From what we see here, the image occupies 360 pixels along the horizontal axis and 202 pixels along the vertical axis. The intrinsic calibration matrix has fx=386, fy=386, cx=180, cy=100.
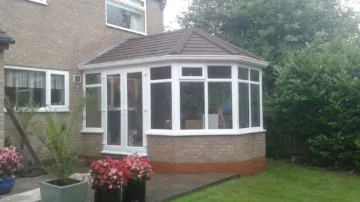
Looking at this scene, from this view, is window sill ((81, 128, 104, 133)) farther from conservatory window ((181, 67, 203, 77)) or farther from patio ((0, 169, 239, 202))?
conservatory window ((181, 67, 203, 77))

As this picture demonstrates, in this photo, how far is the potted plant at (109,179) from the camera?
19.4ft

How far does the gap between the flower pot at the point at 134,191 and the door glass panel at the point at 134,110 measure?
3.51 metres

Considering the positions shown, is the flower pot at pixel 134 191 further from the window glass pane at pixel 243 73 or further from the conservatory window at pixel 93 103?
the conservatory window at pixel 93 103

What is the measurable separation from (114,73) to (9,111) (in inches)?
114

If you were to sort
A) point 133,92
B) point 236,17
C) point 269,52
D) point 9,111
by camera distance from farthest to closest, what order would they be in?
point 236,17, point 269,52, point 133,92, point 9,111

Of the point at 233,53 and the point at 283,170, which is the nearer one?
the point at 233,53

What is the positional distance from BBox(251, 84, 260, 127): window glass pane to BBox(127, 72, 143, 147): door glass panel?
293 cm

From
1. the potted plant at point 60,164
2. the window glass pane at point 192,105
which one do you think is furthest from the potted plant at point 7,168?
the window glass pane at point 192,105

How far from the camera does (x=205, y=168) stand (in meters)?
9.12

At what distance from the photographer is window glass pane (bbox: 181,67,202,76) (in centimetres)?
930

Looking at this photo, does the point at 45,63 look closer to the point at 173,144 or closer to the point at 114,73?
the point at 114,73

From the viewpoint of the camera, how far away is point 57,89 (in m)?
11.0

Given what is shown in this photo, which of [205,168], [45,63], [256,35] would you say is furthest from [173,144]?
[256,35]

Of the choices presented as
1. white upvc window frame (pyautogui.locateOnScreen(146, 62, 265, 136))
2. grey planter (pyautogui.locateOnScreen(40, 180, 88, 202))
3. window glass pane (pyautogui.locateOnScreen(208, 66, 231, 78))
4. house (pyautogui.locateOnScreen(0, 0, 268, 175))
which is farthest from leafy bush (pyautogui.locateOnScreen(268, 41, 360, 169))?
grey planter (pyautogui.locateOnScreen(40, 180, 88, 202))
